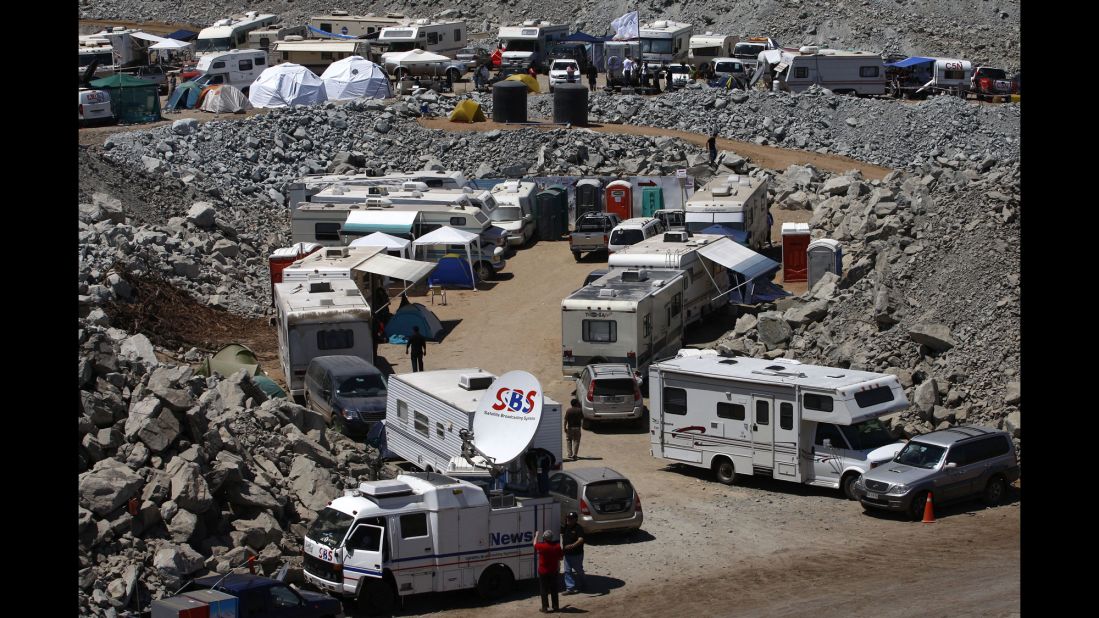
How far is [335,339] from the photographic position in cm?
2702

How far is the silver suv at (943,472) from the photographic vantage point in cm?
2008

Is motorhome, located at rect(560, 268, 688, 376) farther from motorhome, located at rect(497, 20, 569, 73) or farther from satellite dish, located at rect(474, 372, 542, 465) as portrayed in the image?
motorhome, located at rect(497, 20, 569, 73)

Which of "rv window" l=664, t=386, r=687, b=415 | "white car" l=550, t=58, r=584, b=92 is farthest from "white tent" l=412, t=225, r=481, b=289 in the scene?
"white car" l=550, t=58, r=584, b=92

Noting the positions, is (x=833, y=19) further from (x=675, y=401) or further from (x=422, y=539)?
(x=422, y=539)

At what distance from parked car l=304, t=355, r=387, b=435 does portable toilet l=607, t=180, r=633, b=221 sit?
65.1 ft

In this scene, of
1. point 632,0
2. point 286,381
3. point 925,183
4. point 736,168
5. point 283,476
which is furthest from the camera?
point 632,0

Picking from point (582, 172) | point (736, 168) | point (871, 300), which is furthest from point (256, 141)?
point (871, 300)

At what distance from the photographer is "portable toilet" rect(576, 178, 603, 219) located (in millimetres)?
44781

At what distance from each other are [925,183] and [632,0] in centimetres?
5059

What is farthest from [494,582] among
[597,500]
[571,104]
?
[571,104]

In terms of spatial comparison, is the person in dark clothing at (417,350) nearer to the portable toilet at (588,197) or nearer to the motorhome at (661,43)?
the portable toilet at (588,197)

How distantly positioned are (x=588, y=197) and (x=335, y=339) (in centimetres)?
1915
